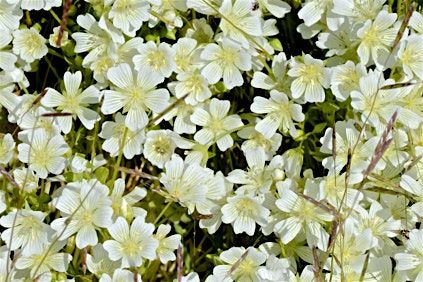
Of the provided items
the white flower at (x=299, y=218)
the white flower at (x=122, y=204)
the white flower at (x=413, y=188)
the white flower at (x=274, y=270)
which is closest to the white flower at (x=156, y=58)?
the white flower at (x=122, y=204)

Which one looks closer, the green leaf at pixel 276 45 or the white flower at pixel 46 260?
the white flower at pixel 46 260

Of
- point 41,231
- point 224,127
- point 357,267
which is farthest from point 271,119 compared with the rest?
point 41,231

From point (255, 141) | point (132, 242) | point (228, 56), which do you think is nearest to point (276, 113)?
point (255, 141)

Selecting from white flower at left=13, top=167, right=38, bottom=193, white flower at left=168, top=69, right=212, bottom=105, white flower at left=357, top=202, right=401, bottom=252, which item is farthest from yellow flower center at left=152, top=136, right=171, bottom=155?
white flower at left=357, top=202, right=401, bottom=252

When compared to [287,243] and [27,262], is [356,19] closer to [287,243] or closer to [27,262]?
[287,243]

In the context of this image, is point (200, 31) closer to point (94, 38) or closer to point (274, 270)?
point (94, 38)

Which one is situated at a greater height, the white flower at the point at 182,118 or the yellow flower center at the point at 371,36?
the yellow flower center at the point at 371,36

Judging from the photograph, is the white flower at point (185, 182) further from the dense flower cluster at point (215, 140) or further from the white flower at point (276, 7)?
the white flower at point (276, 7)
